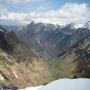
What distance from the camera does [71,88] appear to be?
200 m

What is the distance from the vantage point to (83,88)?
614 ft

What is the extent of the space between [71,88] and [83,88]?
14152 millimetres

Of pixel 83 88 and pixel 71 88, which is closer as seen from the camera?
pixel 83 88
